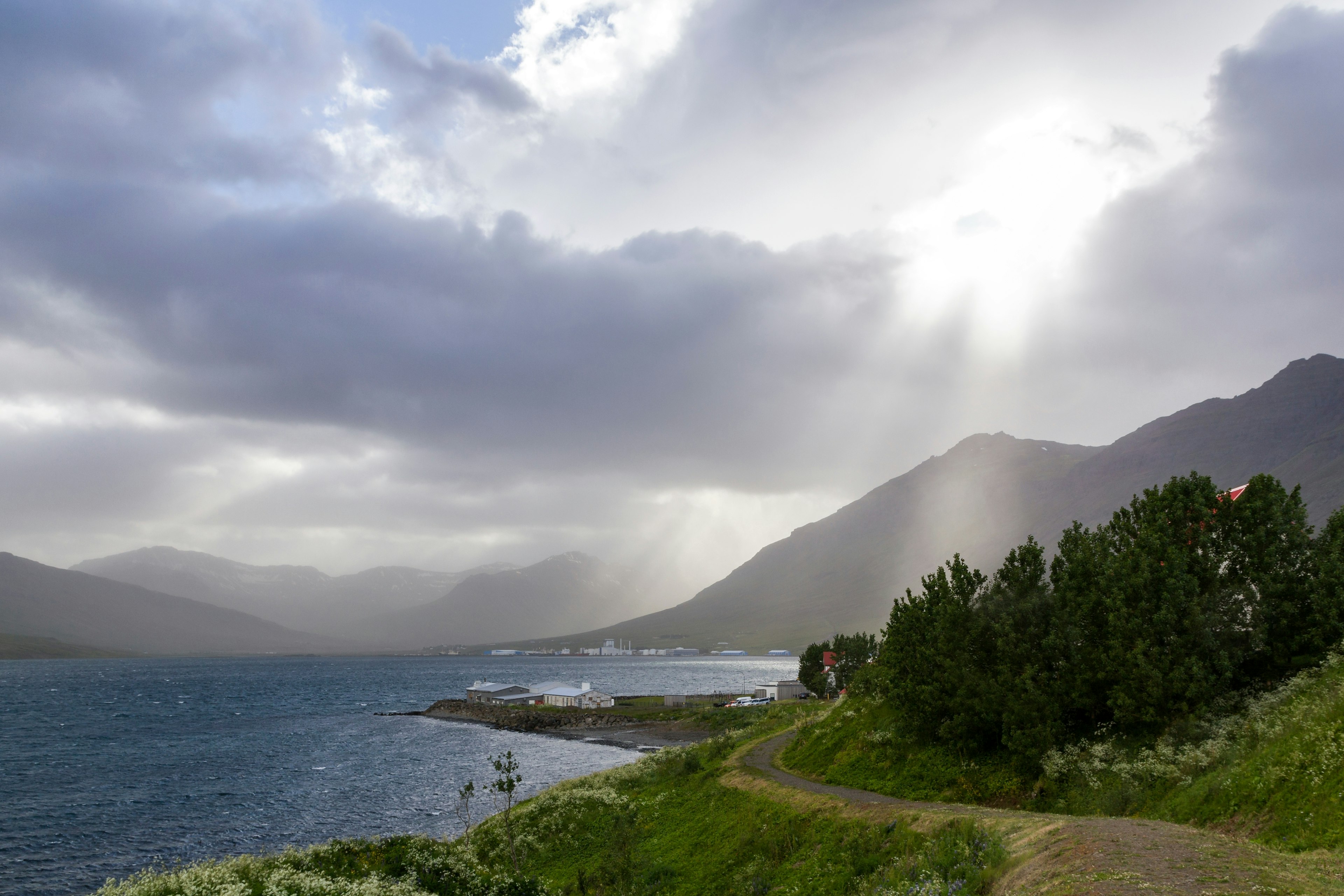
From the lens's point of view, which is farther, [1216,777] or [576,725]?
[576,725]

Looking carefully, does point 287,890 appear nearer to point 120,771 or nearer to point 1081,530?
point 1081,530

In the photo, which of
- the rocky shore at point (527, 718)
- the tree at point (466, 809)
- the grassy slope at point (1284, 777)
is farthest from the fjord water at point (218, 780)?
the grassy slope at point (1284, 777)

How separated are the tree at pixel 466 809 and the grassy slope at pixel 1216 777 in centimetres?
2098

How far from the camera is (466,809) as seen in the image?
52188 millimetres

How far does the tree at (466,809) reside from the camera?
43.3m

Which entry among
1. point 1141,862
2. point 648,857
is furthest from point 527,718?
point 1141,862

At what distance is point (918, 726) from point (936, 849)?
22382mm

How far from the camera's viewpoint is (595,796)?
175ft

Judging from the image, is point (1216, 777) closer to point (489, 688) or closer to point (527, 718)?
point (527, 718)

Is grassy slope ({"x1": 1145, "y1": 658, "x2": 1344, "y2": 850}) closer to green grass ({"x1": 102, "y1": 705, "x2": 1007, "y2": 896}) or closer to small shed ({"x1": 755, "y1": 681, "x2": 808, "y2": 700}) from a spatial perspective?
green grass ({"x1": 102, "y1": 705, "x2": 1007, "y2": 896})

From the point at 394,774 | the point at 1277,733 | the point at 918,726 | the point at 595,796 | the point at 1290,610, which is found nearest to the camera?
the point at 1277,733

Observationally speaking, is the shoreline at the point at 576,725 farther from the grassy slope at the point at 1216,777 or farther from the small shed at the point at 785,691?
the grassy slope at the point at 1216,777

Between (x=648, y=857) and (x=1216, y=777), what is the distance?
86.4 feet

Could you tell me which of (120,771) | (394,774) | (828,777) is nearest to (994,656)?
(828,777)
